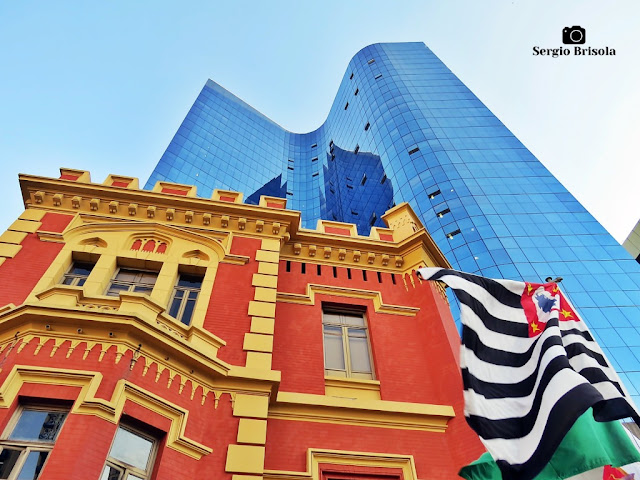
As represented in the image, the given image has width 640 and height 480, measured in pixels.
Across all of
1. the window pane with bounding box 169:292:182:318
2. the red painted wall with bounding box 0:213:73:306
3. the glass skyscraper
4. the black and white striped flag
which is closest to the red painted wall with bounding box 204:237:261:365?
the window pane with bounding box 169:292:182:318

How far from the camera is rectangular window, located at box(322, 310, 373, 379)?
1027cm

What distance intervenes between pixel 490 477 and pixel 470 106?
5734cm

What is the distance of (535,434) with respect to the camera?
5.54 meters

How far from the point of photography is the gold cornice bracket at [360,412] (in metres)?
8.75

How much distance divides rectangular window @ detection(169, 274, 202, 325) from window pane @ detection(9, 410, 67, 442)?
329cm

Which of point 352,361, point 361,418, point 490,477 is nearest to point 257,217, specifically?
point 352,361

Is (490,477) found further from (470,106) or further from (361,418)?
(470,106)

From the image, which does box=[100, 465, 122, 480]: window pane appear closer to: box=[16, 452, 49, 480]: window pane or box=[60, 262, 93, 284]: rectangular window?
box=[16, 452, 49, 480]: window pane

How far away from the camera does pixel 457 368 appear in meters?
9.59

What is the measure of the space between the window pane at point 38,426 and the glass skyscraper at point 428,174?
32605 mm

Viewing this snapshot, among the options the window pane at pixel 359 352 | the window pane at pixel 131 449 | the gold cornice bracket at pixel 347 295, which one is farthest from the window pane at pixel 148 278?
the window pane at pixel 359 352

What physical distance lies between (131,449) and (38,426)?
4.52ft

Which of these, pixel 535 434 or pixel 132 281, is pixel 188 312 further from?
pixel 535 434

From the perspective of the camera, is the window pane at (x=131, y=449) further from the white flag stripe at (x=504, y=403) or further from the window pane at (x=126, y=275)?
the white flag stripe at (x=504, y=403)
